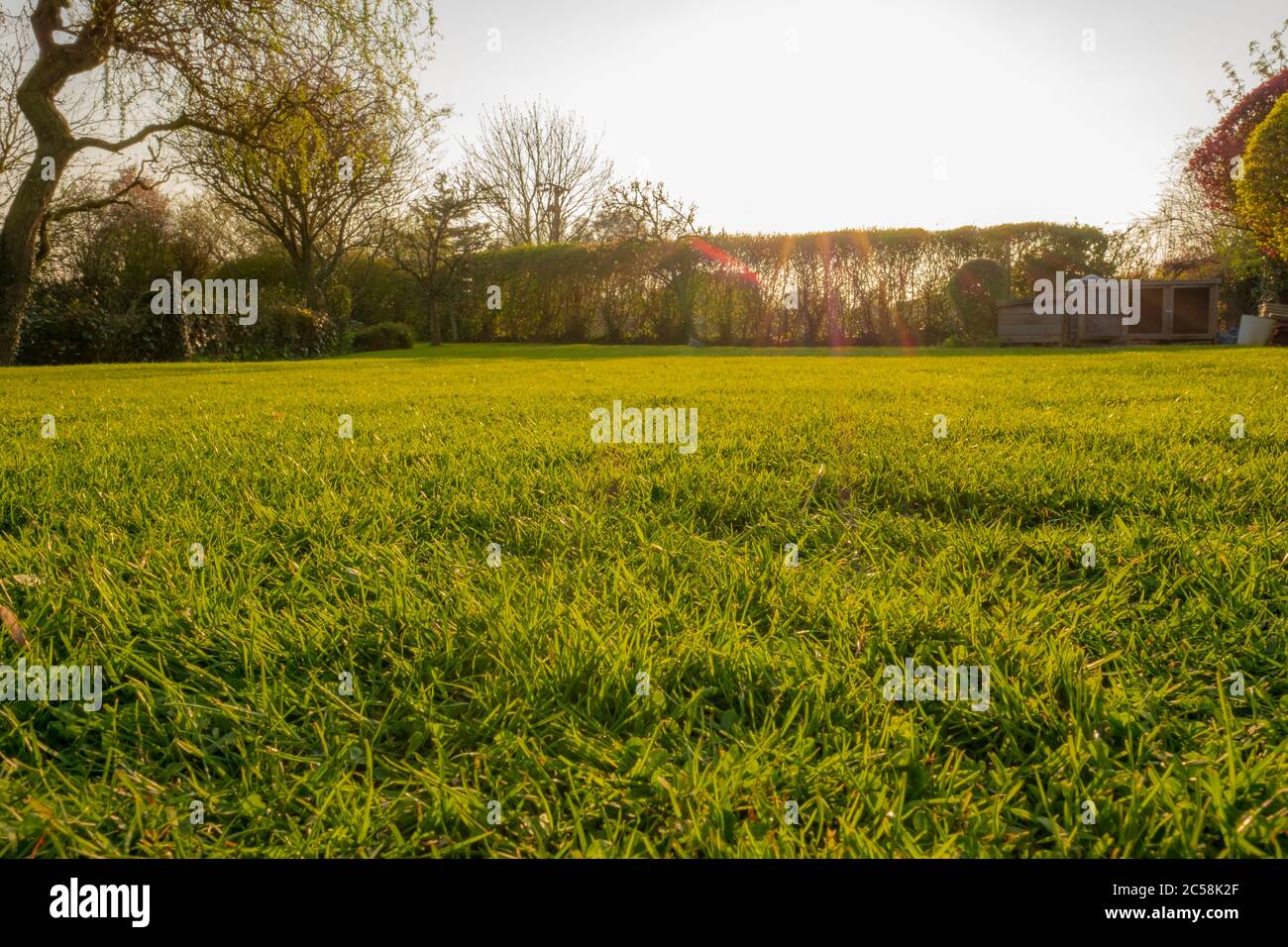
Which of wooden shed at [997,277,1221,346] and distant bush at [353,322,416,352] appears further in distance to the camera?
distant bush at [353,322,416,352]

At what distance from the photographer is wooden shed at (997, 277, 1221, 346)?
1686 cm

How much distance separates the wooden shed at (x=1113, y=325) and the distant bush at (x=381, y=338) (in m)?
15.9

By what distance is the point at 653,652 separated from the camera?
57.5 inches

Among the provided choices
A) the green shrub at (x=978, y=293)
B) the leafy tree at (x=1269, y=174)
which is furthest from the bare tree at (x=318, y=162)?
the leafy tree at (x=1269, y=174)

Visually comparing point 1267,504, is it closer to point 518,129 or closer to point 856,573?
point 856,573

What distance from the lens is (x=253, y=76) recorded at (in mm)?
11859

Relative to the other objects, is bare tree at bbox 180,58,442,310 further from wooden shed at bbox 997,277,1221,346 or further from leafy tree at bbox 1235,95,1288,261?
leafy tree at bbox 1235,95,1288,261

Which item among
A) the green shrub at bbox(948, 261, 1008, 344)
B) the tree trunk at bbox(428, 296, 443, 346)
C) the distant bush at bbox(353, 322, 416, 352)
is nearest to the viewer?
the green shrub at bbox(948, 261, 1008, 344)

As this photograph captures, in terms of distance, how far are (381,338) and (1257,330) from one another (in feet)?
68.5

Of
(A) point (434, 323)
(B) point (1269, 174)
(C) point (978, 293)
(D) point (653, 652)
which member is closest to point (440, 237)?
(A) point (434, 323)

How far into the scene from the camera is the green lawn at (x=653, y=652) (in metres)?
1.03

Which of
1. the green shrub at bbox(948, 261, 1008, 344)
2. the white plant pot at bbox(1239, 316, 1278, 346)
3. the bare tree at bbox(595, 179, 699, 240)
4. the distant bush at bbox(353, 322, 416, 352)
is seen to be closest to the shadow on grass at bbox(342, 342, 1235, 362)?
the distant bush at bbox(353, 322, 416, 352)

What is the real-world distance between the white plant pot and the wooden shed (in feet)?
6.19

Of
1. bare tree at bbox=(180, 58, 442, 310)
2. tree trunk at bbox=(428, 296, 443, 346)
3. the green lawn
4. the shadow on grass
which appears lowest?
the green lawn
